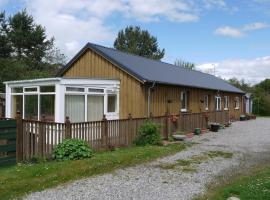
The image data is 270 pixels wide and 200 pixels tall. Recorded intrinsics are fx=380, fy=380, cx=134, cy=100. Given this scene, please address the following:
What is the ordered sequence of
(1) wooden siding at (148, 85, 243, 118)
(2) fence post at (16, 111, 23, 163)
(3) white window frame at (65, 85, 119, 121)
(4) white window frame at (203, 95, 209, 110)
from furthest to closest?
(4) white window frame at (203, 95, 209, 110), (1) wooden siding at (148, 85, 243, 118), (3) white window frame at (65, 85, 119, 121), (2) fence post at (16, 111, 23, 163)

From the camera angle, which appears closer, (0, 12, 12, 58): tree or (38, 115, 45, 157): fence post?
(38, 115, 45, 157): fence post

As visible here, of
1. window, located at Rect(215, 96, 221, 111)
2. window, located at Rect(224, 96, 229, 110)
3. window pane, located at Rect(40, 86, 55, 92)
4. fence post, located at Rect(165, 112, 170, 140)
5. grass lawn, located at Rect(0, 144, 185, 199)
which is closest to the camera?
grass lawn, located at Rect(0, 144, 185, 199)

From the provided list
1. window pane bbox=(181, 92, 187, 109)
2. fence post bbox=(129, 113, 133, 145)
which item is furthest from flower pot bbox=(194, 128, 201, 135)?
fence post bbox=(129, 113, 133, 145)

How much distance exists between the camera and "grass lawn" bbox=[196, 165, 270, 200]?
7.39 meters

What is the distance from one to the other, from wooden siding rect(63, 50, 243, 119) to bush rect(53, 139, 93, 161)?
782 cm

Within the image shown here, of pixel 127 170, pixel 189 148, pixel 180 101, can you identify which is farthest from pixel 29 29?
pixel 127 170

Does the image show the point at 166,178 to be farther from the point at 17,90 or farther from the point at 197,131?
the point at 17,90

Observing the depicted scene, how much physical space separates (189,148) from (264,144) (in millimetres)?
4085

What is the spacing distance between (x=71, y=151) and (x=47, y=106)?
5664 mm

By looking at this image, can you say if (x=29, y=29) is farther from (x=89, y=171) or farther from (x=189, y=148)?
(x=89, y=171)

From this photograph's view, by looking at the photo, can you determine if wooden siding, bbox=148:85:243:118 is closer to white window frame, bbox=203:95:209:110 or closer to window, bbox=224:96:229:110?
white window frame, bbox=203:95:209:110

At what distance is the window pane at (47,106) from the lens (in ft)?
52.2

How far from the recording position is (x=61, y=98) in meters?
15.3

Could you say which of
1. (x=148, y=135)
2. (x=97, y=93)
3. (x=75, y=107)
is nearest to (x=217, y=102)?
(x=97, y=93)
